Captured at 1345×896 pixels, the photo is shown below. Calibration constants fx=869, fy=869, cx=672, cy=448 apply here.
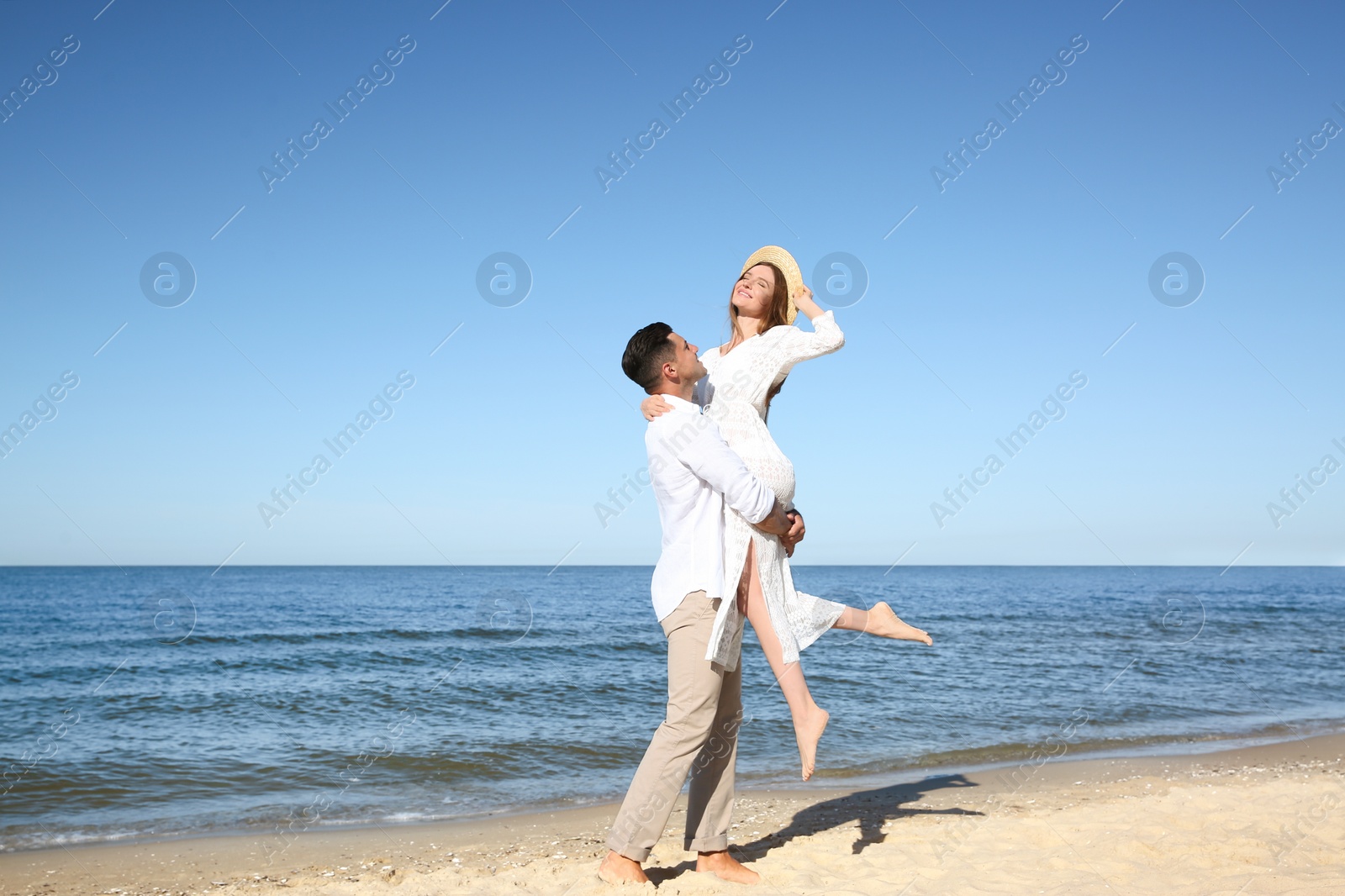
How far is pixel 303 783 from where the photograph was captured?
6453 mm

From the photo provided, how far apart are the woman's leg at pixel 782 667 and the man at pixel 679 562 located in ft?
0.43

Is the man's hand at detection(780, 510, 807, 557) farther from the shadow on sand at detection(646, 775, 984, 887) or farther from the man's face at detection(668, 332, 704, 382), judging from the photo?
the shadow on sand at detection(646, 775, 984, 887)

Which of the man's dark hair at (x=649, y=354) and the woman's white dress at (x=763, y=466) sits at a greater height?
the man's dark hair at (x=649, y=354)

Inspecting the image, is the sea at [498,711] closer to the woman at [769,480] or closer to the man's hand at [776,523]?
the woman at [769,480]

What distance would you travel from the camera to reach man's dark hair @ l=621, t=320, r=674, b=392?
3264mm

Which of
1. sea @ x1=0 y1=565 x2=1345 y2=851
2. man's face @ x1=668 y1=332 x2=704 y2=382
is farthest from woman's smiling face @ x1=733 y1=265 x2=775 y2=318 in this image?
sea @ x1=0 y1=565 x2=1345 y2=851

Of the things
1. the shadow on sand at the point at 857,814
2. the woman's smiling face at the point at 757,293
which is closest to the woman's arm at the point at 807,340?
the woman's smiling face at the point at 757,293

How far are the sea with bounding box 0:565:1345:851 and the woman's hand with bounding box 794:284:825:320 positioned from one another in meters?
4.14

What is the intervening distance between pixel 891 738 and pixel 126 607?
29.1 metres

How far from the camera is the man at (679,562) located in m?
3.19

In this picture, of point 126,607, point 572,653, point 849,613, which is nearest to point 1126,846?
point 849,613

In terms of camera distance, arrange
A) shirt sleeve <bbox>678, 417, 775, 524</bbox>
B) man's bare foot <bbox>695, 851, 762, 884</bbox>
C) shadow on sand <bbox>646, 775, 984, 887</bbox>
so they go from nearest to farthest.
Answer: shirt sleeve <bbox>678, 417, 775, 524</bbox> → man's bare foot <bbox>695, 851, 762, 884</bbox> → shadow on sand <bbox>646, 775, 984, 887</bbox>

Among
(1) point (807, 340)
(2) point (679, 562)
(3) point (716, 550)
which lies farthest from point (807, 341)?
(2) point (679, 562)

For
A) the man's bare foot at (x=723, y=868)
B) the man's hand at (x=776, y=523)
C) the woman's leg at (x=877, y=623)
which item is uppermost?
the man's hand at (x=776, y=523)
